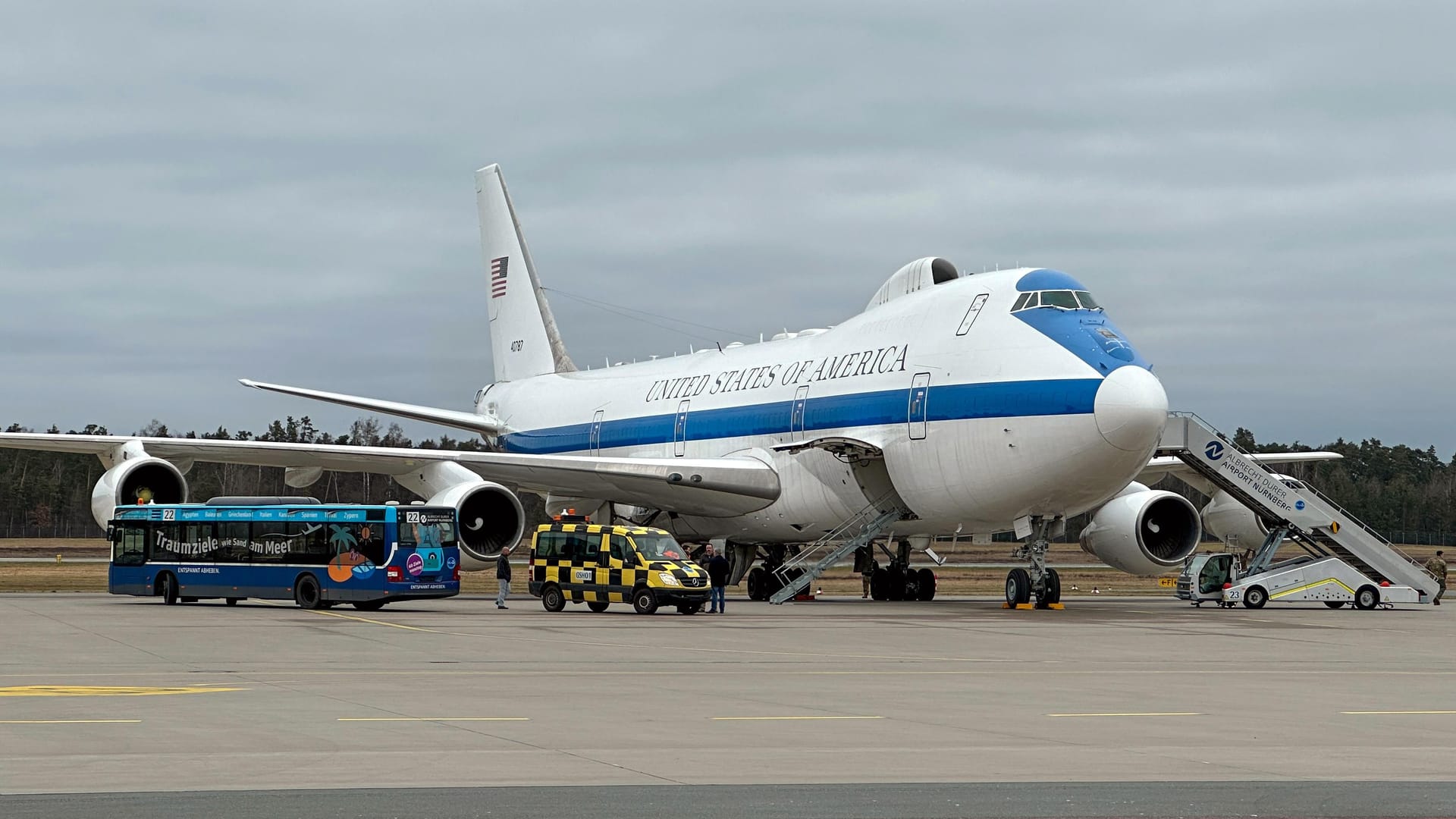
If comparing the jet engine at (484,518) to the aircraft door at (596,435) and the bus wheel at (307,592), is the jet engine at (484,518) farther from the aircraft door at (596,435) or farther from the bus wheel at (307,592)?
the aircraft door at (596,435)

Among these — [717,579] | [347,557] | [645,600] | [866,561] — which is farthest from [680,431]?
[347,557]

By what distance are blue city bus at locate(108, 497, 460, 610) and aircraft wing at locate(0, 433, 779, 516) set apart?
238 cm

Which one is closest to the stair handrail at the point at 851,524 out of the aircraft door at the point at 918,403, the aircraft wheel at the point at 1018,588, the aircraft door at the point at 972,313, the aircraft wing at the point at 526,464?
the aircraft wing at the point at 526,464

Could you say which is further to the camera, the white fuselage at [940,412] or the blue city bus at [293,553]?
the blue city bus at [293,553]

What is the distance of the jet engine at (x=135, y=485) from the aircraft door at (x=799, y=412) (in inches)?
553

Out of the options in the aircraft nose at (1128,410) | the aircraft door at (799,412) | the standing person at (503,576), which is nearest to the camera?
the aircraft nose at (1128,410)

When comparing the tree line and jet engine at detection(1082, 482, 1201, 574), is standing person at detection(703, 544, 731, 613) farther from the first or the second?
the tree line

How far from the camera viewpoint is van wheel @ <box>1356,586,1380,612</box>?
35562 mm

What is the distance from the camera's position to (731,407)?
39.7 metres

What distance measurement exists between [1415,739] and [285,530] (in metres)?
25.5

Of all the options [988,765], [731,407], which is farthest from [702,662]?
[731,407]

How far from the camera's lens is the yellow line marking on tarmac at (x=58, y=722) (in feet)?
40.9

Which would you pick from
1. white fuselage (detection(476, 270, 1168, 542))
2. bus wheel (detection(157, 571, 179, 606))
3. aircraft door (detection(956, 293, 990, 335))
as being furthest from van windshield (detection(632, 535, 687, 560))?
bus wheel (detection(157, 571, 179, 606))

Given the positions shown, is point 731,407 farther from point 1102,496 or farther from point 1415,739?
point 1415,739
